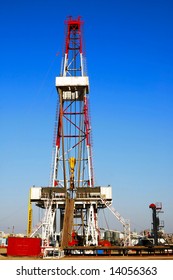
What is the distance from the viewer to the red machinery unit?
30.1 m

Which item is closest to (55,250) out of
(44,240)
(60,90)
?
(44,240)

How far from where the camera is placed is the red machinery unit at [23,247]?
98.6 feet

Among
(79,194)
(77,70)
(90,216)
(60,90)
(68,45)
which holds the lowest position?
(90,216)

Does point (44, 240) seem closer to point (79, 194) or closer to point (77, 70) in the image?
point (79, 194)

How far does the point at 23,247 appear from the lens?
3050 cm

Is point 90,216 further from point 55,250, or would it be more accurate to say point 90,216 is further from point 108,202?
point 55,250

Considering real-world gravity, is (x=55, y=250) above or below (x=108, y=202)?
below

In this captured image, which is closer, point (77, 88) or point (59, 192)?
point (59, 192)
